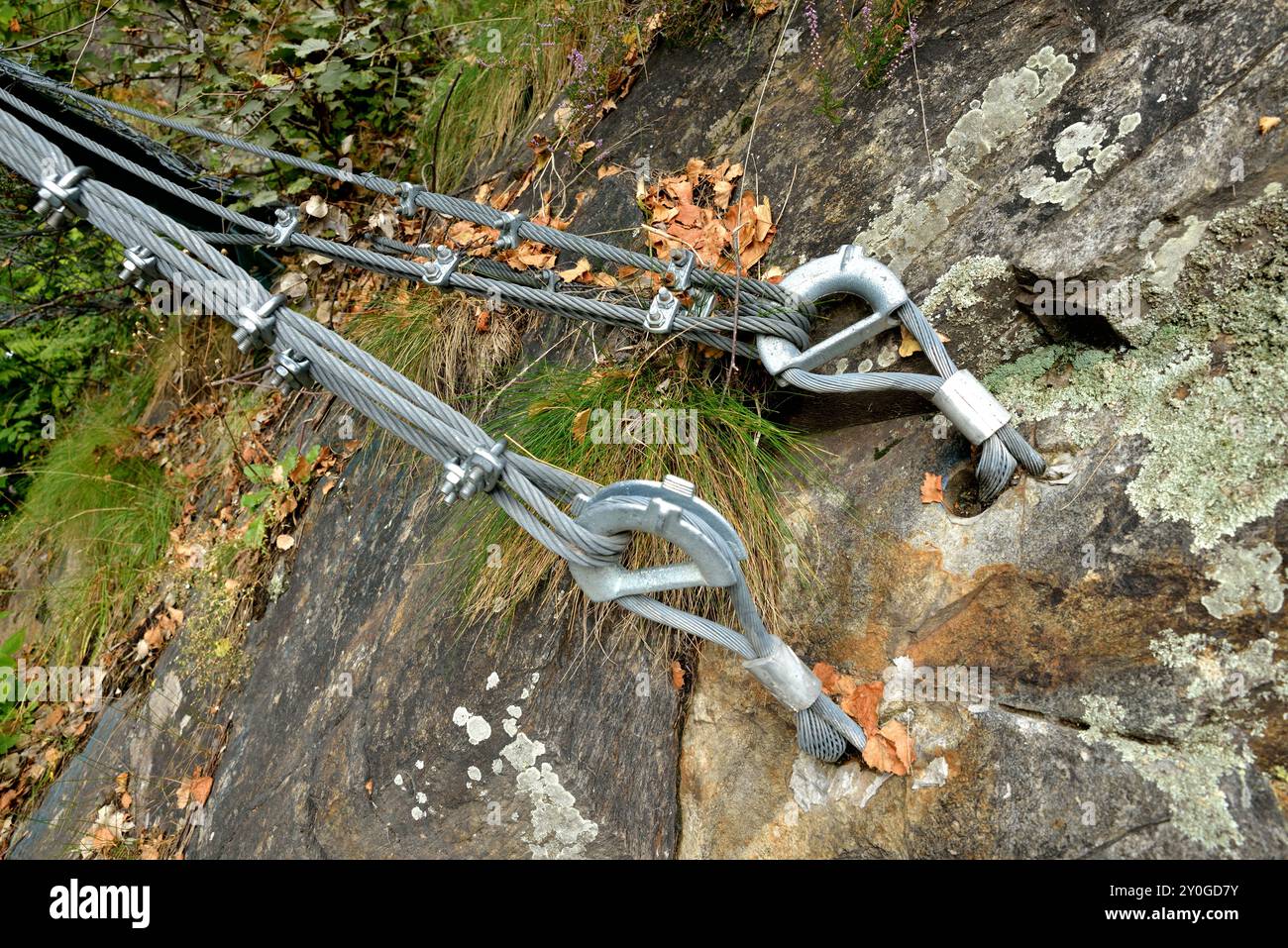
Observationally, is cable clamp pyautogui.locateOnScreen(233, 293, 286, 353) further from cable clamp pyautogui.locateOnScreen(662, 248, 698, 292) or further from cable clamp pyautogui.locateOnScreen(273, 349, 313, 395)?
cable clamp pyautogui.locateOnScreen(662, 248, 698, 292)

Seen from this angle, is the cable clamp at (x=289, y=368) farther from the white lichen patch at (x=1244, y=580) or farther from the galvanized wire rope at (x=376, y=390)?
the white lichen patch at (x=1244, y=580)

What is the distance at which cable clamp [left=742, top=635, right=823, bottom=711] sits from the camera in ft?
6.60

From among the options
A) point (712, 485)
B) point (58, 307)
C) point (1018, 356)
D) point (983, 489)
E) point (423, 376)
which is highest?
point (58, 307)

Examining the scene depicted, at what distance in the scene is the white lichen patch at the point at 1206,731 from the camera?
168cm

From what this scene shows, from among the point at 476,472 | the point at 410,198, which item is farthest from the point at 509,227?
the point at 476,472

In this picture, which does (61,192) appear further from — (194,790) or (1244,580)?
(1244,580)

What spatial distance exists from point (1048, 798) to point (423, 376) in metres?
2.72

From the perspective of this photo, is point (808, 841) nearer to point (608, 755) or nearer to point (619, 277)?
point (608, 755)

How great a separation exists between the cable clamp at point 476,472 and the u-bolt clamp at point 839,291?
0.92 m

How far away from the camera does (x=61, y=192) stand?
203cm

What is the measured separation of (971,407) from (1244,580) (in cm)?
69

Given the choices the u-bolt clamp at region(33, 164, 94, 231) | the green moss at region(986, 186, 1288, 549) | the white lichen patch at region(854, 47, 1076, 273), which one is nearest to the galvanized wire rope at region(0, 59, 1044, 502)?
the green moss at region(986, 186, 1288, 549)

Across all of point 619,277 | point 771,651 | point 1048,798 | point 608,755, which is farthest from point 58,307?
point 1048,798

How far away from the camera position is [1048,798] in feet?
6.15
